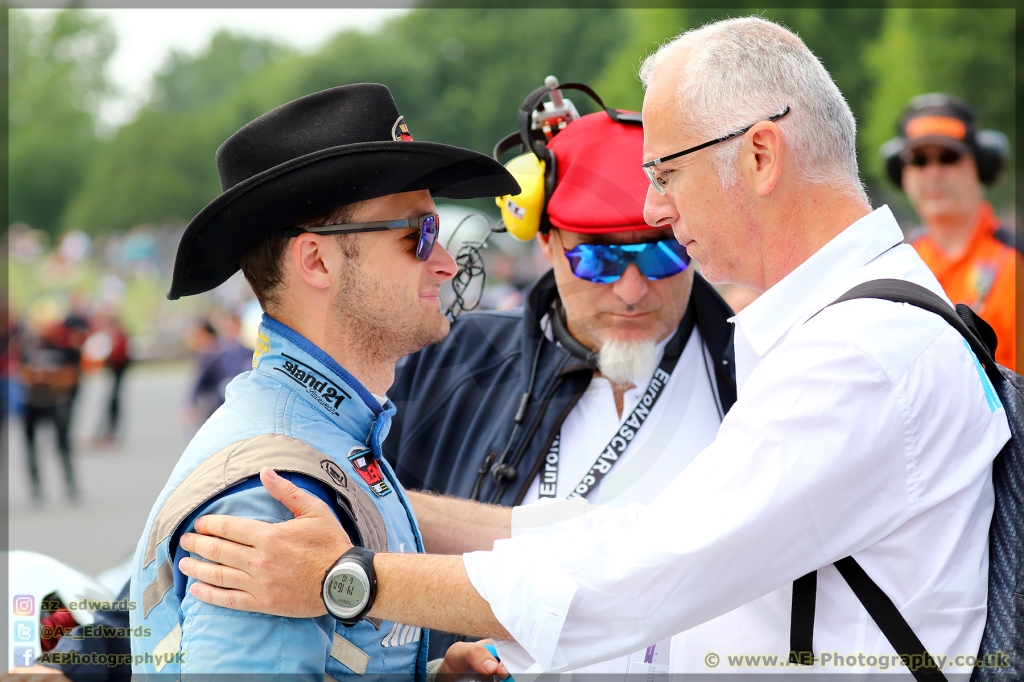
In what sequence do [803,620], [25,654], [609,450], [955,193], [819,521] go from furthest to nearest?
[955,193]
[609,450]
[25,654]
[803,620]
[819,521]

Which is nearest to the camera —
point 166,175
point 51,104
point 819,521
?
point 819,521

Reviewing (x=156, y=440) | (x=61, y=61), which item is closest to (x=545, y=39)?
(x=61, y=61)

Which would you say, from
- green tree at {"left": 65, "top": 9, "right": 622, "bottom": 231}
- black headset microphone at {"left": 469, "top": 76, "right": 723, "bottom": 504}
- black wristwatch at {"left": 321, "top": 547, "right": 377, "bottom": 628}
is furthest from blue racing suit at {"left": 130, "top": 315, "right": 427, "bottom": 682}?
green tree at {"left": 65, "top": 9, "right": 622, "bottom": 231}

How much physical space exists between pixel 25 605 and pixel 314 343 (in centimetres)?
156

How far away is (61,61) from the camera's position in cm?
4953

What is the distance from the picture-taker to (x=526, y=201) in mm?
3227

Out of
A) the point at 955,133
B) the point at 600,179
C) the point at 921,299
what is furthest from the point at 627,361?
the point at 955,133

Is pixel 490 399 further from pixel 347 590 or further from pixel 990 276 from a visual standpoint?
pixel 990 276

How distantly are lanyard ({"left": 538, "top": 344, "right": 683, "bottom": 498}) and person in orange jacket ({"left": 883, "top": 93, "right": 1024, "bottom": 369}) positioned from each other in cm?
302

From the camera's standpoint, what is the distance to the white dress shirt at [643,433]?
9.87 feet

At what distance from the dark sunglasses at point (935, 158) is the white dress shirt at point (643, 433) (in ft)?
10.5

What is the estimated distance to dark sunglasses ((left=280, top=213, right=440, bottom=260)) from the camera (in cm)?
218

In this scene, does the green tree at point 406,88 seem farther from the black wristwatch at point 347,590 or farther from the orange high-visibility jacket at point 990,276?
the black wristwatch at point 347,590

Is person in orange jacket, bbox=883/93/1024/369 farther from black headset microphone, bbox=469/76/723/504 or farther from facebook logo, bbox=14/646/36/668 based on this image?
facebook logo, bbox=14/646/36/668
